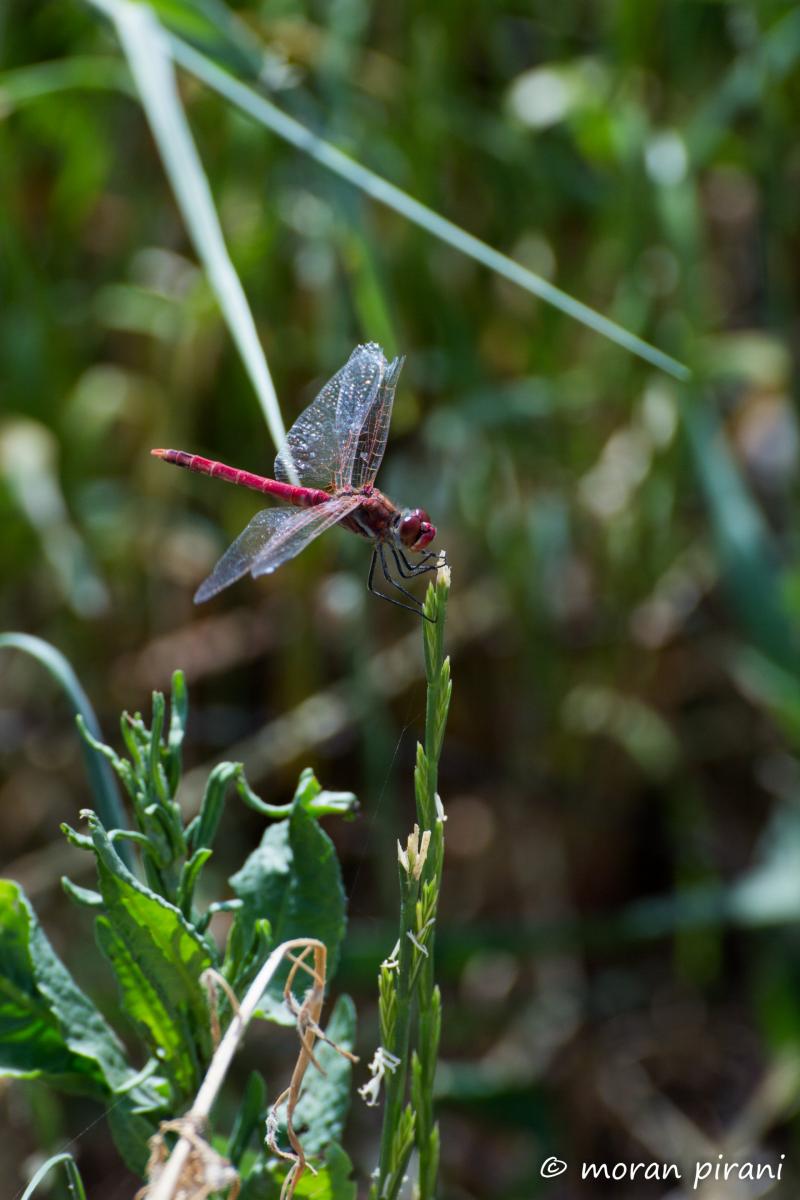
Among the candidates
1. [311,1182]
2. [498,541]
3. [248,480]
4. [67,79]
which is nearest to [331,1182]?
[311,1182]

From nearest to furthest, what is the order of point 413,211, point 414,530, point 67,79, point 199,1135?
point 199,1135 < point 413,211 < point 414,530 < point 67,79

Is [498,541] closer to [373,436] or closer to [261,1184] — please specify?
[373,436]

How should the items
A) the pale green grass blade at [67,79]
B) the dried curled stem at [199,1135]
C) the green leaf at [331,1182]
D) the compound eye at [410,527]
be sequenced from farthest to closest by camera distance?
1. the pale green grass blade at [67,79]
2. the compound eye at [410,527]
3. the green leaf at [331,1182]
4. the dried curled stem at [199,1135]

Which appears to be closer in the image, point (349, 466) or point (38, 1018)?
point (38, 1018)

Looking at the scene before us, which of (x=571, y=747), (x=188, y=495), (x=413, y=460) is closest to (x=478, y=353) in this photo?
(x=413, y=460)

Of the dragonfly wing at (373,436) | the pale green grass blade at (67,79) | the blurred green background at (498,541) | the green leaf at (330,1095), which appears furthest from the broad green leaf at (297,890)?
the pale green grass blade at (67,79)

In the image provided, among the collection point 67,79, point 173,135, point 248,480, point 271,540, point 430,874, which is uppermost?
point 67,79

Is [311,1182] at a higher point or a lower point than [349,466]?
lower

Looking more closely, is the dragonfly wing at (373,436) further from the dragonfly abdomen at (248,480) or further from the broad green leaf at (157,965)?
the broad green leaf at (157,965)

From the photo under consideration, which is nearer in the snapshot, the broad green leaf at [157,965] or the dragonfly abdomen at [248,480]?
the broad green leaf at [157,965]
